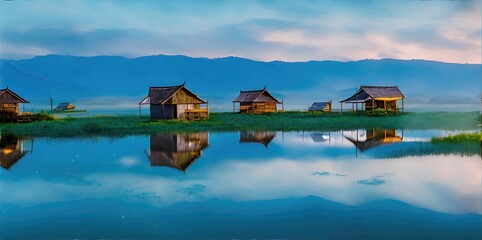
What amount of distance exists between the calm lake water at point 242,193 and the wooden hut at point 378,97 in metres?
29.4

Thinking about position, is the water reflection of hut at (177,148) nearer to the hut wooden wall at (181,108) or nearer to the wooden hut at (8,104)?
the hut wooden wall at (181,108)

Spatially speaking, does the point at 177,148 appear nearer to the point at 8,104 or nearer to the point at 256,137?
the point at 256,137

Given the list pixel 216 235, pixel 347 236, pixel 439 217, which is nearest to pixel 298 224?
pixel 347 236

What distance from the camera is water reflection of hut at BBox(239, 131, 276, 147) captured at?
23.3m

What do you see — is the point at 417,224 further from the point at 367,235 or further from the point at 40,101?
the point at 40,101

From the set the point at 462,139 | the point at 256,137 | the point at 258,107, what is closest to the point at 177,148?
the point at 256,137

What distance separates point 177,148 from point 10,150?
822cm

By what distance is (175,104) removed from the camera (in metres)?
36.5

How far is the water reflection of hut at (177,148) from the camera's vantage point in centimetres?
1623

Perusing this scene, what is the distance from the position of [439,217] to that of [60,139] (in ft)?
69.3

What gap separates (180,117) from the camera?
37031 millimetres

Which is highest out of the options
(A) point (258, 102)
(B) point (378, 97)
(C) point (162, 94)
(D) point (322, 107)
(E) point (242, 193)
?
(C) point (162, 94)

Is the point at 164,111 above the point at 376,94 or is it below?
below

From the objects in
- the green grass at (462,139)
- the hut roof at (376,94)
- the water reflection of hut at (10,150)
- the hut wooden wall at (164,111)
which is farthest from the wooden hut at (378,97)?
the water reflection of hut at (10,150)
